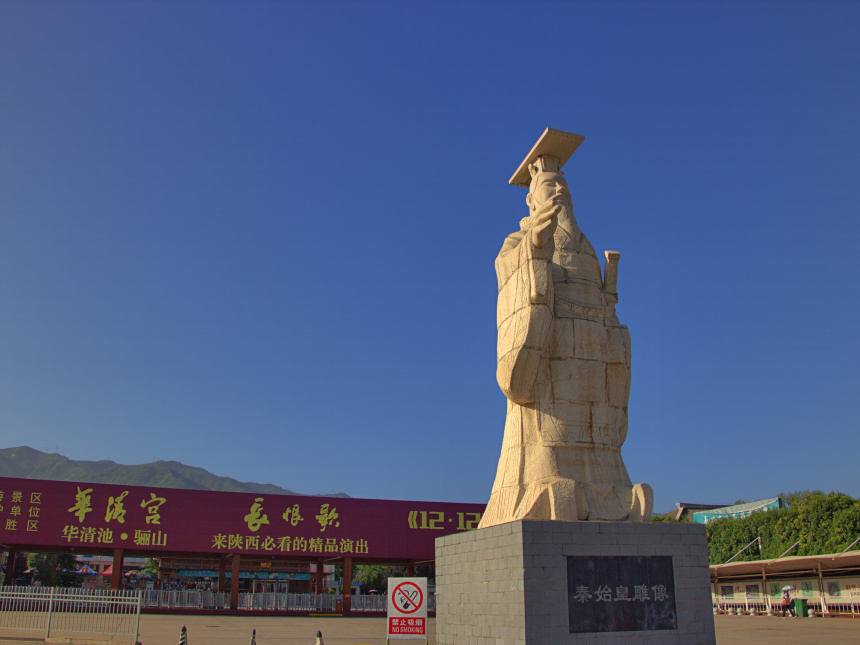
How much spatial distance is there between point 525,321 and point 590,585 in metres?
3.52

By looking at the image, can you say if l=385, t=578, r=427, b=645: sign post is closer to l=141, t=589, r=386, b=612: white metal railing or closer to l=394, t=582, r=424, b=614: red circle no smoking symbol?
l=394, t=582, r=424, b=614: red circle no smoking symbol

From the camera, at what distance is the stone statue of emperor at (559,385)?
30.2 ft

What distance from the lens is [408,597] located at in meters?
10.2

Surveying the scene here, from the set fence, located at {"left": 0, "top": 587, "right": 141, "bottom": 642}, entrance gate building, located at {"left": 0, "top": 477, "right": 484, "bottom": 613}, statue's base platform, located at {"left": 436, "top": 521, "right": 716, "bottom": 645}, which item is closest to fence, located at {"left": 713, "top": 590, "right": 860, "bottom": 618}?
entrance gate building, located at {"left": 0, "top": 477, "right": 484, "bottom": 613}

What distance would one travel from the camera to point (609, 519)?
355 inches

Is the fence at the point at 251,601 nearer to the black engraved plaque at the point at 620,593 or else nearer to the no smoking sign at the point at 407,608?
the no smoking sign at the point at 407,608

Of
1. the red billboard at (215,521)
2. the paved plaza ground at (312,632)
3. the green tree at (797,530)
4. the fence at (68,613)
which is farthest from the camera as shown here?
the green tree at (797,530)

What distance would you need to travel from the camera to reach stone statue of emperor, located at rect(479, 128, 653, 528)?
9.21 m

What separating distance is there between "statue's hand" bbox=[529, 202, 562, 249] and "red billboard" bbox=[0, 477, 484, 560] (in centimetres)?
1689

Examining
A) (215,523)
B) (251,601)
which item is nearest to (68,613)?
(215,523)

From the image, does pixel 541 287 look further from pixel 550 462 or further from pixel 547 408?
pixel 550 462

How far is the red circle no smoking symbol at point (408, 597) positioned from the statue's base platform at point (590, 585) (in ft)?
3.59

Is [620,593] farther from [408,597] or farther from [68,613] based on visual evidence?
[68,613]

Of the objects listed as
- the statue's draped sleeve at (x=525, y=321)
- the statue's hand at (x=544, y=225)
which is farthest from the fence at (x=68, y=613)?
the statue's hand at (x=544, y=225)
